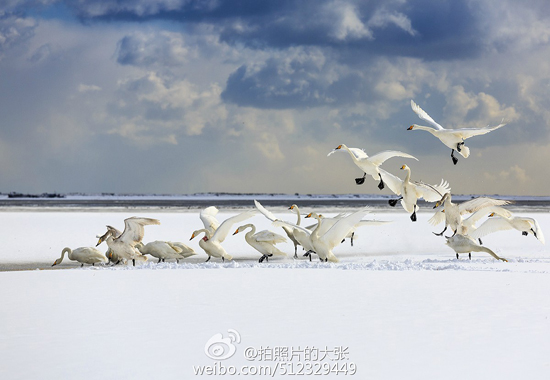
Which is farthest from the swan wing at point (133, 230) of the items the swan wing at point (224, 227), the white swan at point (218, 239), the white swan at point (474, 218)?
the white swan at point (474, 218)

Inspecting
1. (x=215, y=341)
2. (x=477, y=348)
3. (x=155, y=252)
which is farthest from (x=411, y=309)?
(x=155, y=252)

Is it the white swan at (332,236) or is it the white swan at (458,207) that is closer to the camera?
the white swan at (332,236)

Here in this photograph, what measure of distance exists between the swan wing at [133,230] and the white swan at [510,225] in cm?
879

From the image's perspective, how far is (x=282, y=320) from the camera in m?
8.55

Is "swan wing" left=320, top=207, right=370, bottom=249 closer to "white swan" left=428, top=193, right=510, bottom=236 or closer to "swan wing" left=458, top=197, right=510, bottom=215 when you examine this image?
"white swan" left=428, top=193, right=510, bottom=236

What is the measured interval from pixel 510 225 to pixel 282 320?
11.1 metres

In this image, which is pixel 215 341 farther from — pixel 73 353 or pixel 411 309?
pixel 411 309

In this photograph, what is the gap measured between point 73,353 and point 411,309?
4.50 m

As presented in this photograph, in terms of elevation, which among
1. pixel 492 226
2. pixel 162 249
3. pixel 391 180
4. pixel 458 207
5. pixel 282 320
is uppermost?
pixel 492 226

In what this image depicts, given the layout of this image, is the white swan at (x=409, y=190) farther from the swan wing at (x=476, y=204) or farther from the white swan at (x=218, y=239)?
the white swan at (x=218, y=239)

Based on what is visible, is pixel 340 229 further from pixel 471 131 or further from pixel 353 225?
pixel 471 131

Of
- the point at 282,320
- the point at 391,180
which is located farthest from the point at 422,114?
the point at 282,320

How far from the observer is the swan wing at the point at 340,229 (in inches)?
580

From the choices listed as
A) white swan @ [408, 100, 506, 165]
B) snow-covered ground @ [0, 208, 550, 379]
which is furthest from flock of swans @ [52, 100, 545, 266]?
snow-covered ground @ [0, 208, 550, 379]
